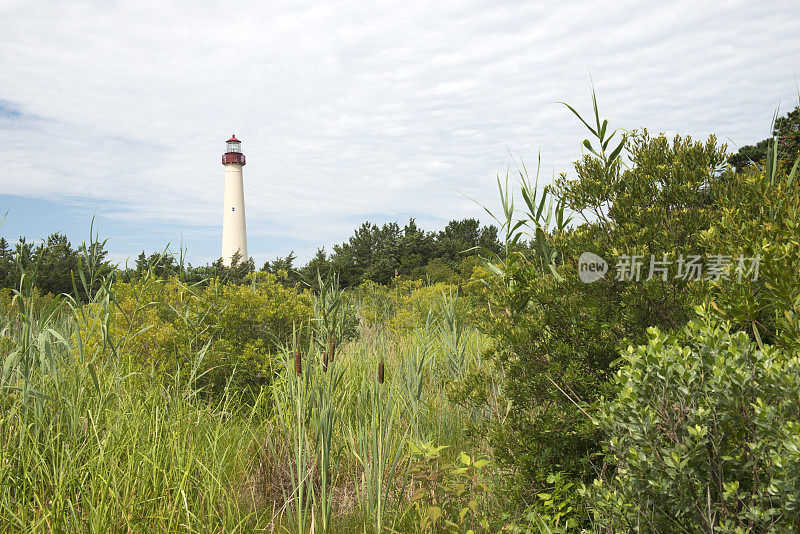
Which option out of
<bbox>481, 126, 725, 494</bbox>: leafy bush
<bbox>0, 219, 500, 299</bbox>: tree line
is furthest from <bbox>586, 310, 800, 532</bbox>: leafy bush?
<bbox>0, 219, 500, 299</bbox>: tree line

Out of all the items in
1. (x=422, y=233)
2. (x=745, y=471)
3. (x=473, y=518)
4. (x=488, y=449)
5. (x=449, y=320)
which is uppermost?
(x=422, y=233)

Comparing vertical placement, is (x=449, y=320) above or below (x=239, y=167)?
below

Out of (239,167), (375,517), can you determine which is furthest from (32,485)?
(239,167)

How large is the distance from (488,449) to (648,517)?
157 centimetres

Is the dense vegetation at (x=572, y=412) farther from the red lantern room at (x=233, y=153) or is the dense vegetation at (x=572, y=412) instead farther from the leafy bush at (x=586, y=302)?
the red lantern room at (x=233, y=153)

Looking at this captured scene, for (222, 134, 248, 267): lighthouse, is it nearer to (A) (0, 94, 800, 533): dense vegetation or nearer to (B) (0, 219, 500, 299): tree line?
(B) (0, 219, 500, 299): tree line

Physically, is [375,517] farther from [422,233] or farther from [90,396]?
[422,233]

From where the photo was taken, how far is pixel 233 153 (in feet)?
106

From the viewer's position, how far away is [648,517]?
1.94 meters

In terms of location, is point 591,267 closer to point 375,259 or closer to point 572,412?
point 572,412

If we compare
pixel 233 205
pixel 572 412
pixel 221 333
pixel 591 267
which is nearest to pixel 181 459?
pixel 572 412

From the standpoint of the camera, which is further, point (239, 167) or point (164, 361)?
point (239, 167)

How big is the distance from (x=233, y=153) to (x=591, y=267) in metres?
32.5

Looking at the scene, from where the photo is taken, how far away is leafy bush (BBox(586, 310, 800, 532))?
1638 millimetres
